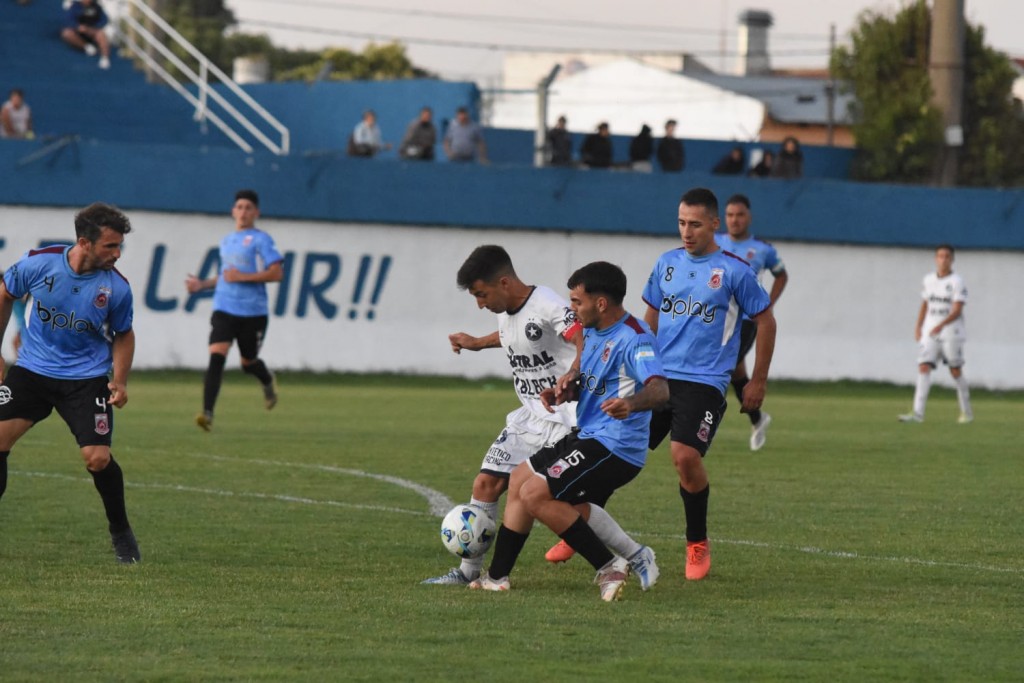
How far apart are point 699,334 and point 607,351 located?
1.42m

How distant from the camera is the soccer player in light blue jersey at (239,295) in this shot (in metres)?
15.7

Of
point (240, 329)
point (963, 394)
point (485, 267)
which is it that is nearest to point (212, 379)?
point (240, 329)

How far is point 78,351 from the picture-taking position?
8.41 metres

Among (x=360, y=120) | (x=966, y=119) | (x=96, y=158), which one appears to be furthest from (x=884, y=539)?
(x=966, y=119)

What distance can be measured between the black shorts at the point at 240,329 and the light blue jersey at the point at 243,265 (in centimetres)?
6

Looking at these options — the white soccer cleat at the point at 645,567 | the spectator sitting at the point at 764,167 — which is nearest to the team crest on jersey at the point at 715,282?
the white soccer cleat at the point at 645,567

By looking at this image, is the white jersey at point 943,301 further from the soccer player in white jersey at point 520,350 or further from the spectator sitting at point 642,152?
the soccer player in white jersey at point 520,350

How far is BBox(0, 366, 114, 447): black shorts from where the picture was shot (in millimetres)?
8305

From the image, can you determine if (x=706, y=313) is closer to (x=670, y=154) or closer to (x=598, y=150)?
(x=598, y=150)

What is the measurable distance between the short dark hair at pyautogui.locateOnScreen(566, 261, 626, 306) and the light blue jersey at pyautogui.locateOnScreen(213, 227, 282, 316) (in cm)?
883

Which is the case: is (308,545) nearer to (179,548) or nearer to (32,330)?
(179,548)

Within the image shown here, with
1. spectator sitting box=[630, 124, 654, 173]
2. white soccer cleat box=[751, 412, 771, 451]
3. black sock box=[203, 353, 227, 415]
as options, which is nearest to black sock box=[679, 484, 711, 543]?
white soccer cleat box=[751, 412, 771, 451]

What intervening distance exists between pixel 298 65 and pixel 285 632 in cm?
8582

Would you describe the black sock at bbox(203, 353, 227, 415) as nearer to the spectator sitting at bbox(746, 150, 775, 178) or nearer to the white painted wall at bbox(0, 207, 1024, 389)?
the white painted wall at bbox(0, 207, 1024, 389)
